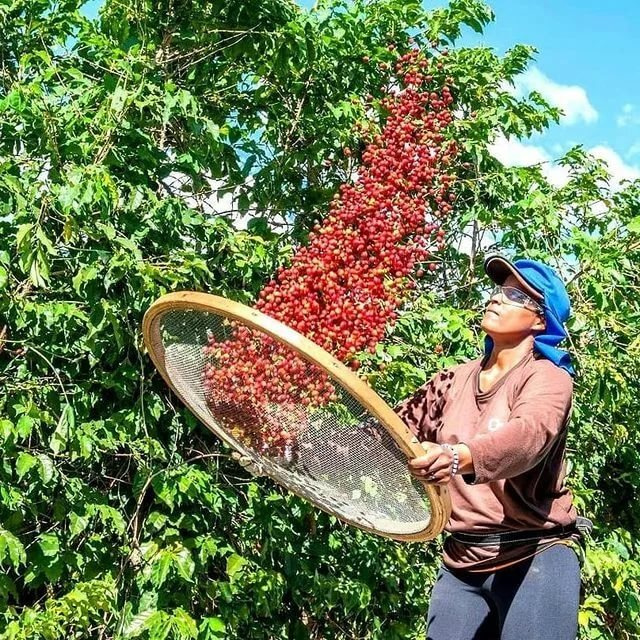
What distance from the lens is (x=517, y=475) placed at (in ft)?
5.48

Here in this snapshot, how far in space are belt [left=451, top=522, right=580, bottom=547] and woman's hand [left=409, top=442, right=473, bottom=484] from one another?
45 centimetres

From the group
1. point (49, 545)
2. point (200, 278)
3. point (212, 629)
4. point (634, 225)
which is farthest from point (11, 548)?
point (634, 225)

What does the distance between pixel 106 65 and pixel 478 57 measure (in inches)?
66.9

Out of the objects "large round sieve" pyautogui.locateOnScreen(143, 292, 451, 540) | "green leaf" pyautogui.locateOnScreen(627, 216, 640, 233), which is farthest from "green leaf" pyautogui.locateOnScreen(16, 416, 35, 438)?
"green leaf" pyautogui.locateOnScreen(627, 216, 640, 233)

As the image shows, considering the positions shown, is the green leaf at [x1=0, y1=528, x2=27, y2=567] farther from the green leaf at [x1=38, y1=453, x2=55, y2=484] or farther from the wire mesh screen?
the wire mesh screen

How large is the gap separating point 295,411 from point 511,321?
53 cm

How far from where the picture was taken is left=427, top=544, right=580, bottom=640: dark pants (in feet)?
5.89

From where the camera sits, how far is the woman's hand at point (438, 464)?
4.76 feet

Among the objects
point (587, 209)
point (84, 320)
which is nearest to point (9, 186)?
point (84, 320)

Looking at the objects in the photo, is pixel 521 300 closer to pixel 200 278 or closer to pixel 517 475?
pixel 517 475

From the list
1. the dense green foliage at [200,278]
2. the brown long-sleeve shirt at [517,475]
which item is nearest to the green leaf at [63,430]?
the dense green foliage at [200,278]

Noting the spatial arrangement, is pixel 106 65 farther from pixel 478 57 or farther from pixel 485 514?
pixel 485 514

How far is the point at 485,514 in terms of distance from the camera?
6.13 feet

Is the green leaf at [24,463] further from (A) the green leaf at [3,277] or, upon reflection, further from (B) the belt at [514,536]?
(B) the belt at [514,536]
